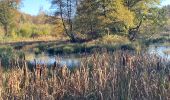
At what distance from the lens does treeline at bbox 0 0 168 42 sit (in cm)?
4128

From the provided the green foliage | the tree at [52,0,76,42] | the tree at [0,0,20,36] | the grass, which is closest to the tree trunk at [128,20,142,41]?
the tree at [52,0,76,42]

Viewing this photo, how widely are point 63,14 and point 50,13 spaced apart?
1651 millimetres

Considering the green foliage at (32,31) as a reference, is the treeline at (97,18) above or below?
above

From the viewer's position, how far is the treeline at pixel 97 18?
41.3 metres

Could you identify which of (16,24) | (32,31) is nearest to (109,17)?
(16,24)

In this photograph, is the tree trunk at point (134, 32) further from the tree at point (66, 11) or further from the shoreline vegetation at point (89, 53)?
the tree at point (66, 11)

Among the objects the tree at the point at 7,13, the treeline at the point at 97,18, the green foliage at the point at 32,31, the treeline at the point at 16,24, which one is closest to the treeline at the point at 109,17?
the treeline at the point at 97,18

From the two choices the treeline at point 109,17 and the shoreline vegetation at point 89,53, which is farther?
the treeline at point 109,17

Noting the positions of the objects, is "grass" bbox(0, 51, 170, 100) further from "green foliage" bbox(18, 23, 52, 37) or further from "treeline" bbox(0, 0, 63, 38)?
"green foliage" bbox(18, 23, 52, 37)

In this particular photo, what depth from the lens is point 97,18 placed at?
41281mm

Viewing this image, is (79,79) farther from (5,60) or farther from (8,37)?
(8,37)

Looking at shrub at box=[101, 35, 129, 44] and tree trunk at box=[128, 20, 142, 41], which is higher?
tree trunk at box=[128, 20, 142, 41]

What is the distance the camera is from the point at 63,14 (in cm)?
4584

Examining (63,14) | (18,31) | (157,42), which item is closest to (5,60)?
(157,42)
